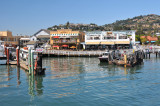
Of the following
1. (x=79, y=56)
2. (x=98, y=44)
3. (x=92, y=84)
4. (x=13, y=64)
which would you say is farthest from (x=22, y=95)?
(x=98, y=44)

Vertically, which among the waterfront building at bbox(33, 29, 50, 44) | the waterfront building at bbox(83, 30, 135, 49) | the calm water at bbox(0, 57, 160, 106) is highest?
the waterfront building at bbox(33, 29, 50, 44)

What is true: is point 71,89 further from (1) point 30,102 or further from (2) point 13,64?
(2) point 13,64

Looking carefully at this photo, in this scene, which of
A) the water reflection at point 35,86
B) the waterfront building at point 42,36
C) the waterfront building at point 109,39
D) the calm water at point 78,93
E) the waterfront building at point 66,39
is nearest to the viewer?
the calm water at point 78,93

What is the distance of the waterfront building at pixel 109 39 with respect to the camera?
78500 millimetres

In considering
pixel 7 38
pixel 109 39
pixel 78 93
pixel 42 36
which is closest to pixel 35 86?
pixel 78 93

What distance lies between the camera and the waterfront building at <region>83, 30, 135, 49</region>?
78.5 meters

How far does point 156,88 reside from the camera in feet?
72.7

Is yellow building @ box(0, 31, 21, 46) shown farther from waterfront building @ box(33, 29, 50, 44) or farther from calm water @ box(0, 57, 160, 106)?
calm water @ box(0, 57, 160, 106)

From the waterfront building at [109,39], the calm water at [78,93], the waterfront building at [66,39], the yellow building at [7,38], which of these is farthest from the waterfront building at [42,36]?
the calm water at [78,93]

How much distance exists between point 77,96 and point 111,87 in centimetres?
469

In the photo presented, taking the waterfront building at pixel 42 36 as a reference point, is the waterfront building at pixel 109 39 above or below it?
below

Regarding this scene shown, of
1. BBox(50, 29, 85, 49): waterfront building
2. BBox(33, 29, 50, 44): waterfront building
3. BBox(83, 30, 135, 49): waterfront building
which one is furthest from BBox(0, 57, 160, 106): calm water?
BBox(33, 29, 50, 44): waterfront building

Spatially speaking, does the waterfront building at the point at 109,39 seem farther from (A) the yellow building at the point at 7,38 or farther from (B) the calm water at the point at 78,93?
(B) the calm water at the point at 78,93

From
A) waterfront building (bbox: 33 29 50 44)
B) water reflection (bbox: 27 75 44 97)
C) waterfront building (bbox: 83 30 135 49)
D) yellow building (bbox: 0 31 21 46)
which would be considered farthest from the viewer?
waterfront building (bbox: 33 29 50 44)
